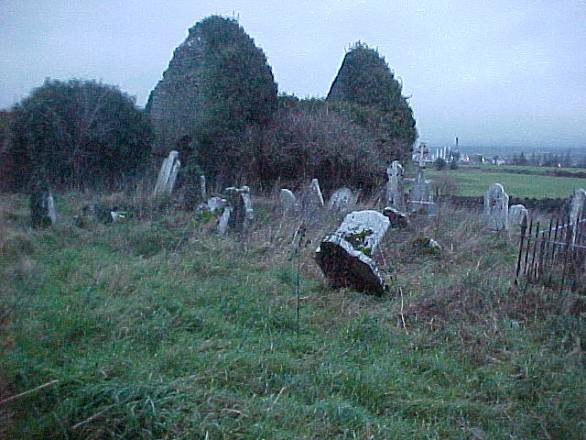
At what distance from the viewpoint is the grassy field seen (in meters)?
4.02

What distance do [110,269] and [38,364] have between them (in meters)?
2.97

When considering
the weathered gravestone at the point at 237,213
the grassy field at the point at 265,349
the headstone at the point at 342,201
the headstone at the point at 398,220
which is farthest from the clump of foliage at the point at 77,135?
the headstone at the point at 398,220

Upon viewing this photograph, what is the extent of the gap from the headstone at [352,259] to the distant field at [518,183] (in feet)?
18.3

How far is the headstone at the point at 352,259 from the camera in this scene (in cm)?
747

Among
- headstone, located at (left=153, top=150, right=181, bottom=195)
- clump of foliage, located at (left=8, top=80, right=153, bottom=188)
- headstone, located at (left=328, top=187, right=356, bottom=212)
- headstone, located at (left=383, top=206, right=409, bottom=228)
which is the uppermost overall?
clump of foliage, located at (left=8, top=80, right=153, bottom=188)

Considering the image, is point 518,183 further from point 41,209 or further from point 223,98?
point 41,209

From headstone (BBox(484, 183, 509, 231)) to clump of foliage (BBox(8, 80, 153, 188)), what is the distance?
8930 millimetres

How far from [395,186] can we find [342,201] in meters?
1.57

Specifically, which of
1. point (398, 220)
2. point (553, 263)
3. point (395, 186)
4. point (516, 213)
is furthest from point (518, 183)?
point (553, 263)

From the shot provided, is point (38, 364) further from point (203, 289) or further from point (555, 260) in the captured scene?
point (555, 260)

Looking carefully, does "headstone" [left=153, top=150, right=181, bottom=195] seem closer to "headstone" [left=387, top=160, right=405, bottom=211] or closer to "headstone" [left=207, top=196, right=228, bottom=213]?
"headstone" [left=207, top=196, right=228, bottom=213]

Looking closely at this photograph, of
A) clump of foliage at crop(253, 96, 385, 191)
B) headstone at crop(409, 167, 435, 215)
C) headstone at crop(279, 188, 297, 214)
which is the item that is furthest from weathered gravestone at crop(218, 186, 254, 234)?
headstone at crop(409, 167, 435, 215)

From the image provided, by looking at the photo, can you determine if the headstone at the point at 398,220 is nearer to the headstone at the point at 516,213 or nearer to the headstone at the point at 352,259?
the headstone at the point at 352,259

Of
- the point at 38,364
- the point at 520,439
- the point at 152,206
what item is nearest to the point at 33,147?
the point at 152,206
